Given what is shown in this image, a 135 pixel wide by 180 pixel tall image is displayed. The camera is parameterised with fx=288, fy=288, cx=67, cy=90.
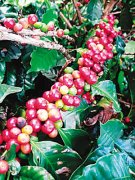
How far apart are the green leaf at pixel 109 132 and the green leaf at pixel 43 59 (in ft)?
1.01

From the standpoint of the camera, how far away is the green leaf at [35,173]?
2.30 ft

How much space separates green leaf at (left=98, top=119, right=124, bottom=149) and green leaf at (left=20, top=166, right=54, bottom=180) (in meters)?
0.18

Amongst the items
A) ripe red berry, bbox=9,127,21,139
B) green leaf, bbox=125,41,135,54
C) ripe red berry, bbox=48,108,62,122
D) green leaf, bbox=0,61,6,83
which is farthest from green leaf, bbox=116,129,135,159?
green leaf, bbox=125,41,135,54

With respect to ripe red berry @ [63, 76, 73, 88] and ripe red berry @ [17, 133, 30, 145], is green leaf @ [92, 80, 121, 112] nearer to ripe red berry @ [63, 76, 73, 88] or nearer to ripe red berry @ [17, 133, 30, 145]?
ripe red berry @ [63, 76, 73, 88]

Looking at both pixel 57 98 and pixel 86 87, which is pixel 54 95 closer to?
pixel 57 98

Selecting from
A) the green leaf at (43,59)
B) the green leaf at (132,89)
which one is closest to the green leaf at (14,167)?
the green leaf at (43,59)

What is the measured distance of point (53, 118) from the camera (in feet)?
2.69

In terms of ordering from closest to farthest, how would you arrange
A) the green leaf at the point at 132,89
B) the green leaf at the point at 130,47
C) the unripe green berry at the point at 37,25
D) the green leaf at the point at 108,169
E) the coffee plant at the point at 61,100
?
the green leaf at the point at 108,169
the coffee plant at the point at 61,100
the unripe green berry at the point at 37,25
the green leaf at the point at 132,89
the green leaf at the point at 130,47

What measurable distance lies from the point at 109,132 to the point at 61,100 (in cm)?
18

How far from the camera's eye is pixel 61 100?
898mm

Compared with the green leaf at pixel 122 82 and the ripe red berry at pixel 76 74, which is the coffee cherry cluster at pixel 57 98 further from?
the green leaf at pixel 122 82

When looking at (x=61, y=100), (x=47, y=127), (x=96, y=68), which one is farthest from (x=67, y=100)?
(x=96, y=68)

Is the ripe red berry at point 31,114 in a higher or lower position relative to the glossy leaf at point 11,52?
lower

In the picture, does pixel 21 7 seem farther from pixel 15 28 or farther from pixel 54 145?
pixel 54 145
